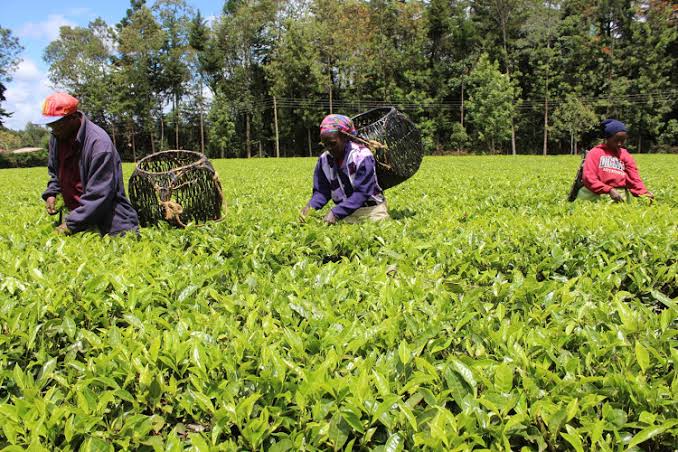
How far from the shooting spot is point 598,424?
1512 millimetres

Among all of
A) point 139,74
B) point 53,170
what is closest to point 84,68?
point 139,74

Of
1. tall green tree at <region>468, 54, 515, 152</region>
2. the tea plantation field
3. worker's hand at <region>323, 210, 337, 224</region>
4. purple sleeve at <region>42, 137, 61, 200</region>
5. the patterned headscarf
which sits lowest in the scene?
the tea plantation field

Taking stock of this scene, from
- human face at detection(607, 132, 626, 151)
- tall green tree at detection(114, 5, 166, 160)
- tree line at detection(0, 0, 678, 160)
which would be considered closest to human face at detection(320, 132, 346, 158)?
human face at detection(607, 132, 626, 151)

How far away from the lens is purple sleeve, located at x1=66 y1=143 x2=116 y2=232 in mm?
4055

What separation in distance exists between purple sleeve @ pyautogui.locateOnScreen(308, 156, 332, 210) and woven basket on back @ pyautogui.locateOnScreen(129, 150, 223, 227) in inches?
37.3

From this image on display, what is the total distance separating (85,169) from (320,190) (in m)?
2.19

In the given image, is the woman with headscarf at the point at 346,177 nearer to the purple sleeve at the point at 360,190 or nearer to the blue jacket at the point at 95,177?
the purple sleeve at the point at 360,190

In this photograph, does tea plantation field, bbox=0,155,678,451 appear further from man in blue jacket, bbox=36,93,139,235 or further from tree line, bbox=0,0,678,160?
tree line, bbox=0,0,678,160

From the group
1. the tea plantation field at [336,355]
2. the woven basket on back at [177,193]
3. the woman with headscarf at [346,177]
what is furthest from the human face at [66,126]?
the woman with headscarf at [346,177]

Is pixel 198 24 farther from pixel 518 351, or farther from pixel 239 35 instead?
pixel 518 351

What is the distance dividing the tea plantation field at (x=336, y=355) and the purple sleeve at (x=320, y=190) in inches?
64.6

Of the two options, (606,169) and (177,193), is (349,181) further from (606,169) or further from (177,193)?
(606,169)

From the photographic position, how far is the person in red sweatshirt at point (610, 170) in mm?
6336

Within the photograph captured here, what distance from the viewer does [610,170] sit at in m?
→ 6.44
